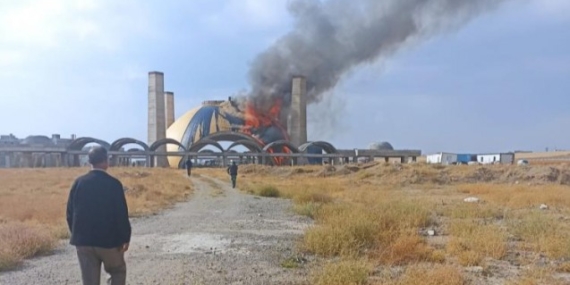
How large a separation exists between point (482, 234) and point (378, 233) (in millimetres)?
2174

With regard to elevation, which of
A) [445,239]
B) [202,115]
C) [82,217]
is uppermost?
[202,115]

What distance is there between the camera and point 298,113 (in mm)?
96125

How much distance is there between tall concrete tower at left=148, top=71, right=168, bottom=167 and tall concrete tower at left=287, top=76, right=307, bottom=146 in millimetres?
24709

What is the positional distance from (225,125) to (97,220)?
10572cm

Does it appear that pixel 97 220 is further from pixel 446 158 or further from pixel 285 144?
pixel 285 144

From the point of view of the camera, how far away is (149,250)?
32.8 ft

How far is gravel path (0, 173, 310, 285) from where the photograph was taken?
7582 mm

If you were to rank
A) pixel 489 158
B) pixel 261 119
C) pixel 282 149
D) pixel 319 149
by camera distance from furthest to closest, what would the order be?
pixel 319 149
pixel 261 119
pixel 282 149
pixel 489 158

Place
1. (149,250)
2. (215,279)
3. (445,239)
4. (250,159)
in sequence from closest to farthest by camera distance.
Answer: (215,279)
(149,250)
(445,239)
(250,159)

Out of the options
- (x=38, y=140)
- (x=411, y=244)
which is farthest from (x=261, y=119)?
(x=411, y=244)

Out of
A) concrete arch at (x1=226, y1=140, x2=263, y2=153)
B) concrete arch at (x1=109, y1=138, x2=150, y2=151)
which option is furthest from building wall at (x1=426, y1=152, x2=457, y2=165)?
concrete arch at (x1=109, y1=138, x2=150, y2=151)

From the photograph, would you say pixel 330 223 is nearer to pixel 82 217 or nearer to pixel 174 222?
pixel 174 222

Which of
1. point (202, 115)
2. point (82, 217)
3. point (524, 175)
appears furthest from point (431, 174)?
point (202, 115)

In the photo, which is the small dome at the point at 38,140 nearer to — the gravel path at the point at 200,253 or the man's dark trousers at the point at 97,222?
the gravel path at the point at 200,253
